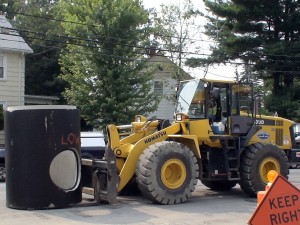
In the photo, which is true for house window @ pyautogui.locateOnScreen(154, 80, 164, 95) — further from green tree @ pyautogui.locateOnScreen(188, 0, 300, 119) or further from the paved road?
the paved road

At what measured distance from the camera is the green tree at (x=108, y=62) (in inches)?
1008

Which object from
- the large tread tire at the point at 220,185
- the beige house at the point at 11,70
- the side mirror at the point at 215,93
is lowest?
the large tread tire at the point at 220,185

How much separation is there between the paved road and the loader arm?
0.63m

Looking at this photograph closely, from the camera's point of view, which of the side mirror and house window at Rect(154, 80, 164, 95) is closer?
the side mirror

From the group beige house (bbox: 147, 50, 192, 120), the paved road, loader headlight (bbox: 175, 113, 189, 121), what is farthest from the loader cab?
beige house (bbox: 147, 50, 192, 120)

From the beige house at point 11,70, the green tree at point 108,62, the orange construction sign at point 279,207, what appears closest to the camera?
the orange construction sign at point 279,207

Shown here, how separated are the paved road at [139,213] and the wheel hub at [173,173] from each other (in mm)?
486

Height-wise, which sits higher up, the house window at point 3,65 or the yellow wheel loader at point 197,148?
the house window at point 3,65

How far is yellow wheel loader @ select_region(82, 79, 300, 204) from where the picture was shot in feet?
37.8

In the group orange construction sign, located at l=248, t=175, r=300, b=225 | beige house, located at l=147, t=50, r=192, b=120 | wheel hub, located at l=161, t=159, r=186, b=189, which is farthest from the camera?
beige house, located at l=147, t=50, r=192, b=120

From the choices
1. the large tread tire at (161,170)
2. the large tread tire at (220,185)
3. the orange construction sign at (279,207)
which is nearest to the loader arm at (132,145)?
the large tread tire at (161,170)

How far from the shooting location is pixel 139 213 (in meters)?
10.6

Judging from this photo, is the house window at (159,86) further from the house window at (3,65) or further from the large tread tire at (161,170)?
the large tread tire at (161,170)

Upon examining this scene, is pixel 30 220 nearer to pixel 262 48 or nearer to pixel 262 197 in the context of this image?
pixel 262 197
